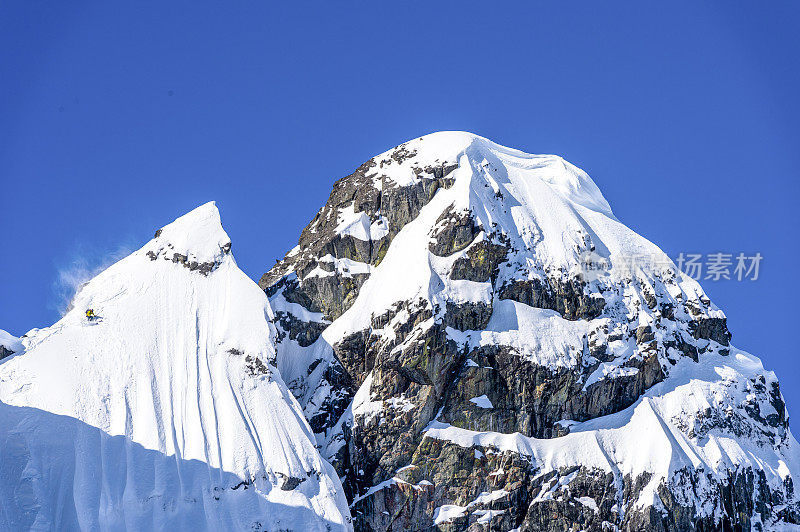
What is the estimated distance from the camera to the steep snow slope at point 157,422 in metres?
134

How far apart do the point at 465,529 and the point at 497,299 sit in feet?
92.6

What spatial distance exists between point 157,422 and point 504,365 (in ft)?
127

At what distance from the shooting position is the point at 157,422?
140000mm

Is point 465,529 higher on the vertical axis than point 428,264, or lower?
lower

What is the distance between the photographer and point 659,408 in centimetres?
14912

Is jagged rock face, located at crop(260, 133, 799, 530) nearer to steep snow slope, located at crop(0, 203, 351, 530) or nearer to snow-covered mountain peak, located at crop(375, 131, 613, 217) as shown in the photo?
snow-covered mountain peak, located at crop(375, 131, 613, 217)

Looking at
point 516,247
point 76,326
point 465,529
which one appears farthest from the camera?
point 516,247

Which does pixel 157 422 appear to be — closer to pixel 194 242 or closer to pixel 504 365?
pixel 194 242

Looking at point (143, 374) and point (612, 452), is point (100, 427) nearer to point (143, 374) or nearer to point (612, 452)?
point (143, 374)

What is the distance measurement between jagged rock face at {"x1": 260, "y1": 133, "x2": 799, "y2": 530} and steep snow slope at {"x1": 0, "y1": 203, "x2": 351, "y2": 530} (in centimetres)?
712

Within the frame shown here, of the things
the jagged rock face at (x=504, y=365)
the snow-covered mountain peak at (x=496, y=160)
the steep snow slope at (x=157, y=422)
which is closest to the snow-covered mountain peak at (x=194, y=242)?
the steep snow slope at (x=157, y=422)

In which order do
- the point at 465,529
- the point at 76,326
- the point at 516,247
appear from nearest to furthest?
the point at 465,529
the point at 76,326
the point at 516,247

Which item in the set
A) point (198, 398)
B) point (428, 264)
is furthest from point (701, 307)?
point (198, 398)

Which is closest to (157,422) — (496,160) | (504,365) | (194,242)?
(194,242)
